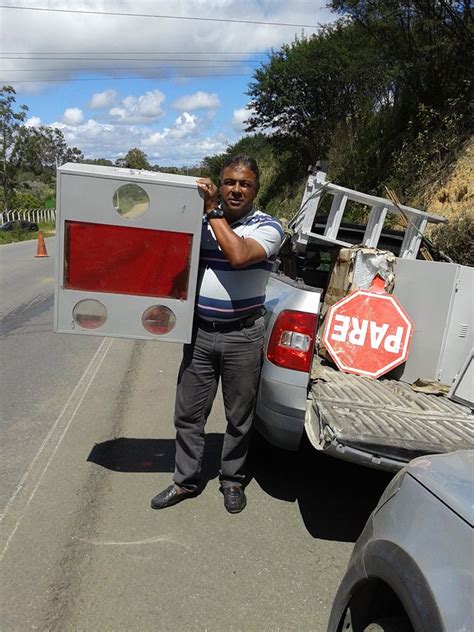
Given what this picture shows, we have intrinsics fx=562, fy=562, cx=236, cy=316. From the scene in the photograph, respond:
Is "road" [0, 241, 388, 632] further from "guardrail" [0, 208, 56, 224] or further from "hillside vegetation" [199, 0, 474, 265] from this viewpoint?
"guardrail" [0, 208, 56, 224]

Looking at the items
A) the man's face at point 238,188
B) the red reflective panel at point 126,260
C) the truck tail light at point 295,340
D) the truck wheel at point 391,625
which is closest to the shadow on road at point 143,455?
the truck tail light at point 295,340

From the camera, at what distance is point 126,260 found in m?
2.97

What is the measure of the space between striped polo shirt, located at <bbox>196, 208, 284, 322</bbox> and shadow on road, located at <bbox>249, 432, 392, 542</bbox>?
1314mm

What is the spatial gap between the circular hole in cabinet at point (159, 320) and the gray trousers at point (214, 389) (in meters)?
0.24

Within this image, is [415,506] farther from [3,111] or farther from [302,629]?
[3,111]

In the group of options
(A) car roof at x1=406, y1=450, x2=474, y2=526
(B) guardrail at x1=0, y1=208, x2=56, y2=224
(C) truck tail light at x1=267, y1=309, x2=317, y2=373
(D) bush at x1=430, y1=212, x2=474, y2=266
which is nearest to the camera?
(A) car roof at x1=406, y1=450, x2=474, y2=526

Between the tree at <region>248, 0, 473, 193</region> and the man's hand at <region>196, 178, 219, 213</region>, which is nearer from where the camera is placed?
the man's hand at <region>196, 178, 219, 213</region>

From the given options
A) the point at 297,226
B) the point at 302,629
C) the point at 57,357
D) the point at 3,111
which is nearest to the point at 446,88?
the point at 297,226

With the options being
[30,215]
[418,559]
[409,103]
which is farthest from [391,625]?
[30,215]

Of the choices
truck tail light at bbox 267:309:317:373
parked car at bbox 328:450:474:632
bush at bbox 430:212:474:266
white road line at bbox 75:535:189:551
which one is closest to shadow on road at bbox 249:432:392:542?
white road line at bbox 75:535:189:551

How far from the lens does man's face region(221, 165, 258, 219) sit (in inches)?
122

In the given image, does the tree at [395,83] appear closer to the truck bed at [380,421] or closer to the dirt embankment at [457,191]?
the dirt embankment at [457,191]

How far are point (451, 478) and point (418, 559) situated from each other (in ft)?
0.94

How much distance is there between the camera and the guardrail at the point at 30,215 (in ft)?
145
